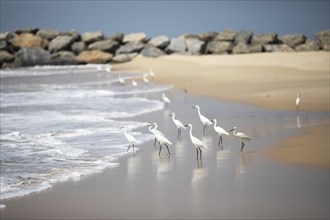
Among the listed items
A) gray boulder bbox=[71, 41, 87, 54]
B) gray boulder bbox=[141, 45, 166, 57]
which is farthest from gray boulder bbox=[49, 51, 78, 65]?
gray boulder bbox=[141, 45, 166, 57]

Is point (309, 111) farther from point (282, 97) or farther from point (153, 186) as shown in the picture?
point (153, 186)

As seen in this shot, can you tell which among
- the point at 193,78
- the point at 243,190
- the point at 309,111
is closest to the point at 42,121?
the point at 309,111

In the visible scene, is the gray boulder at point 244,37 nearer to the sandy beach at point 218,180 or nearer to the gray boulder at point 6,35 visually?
the gray boulder at point 6,35

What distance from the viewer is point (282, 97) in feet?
63.3

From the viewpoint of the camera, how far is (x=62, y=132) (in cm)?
1427

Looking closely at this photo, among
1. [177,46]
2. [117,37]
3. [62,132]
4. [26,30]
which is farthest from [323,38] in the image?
[62,132]

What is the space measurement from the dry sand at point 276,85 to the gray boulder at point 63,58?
1307cm

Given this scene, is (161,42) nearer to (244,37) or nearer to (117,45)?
(117,45)

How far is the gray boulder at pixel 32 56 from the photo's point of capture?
55375 millimetres

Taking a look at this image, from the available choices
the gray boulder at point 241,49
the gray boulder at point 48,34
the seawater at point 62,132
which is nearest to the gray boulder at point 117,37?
the gray boulder at point 48,34

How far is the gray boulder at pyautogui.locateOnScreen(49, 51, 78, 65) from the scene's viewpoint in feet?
179

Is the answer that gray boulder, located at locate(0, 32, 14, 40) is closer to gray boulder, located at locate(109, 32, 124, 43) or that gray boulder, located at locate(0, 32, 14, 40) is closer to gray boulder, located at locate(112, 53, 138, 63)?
gray boulder, located at locate(109, 32, 124, 43)

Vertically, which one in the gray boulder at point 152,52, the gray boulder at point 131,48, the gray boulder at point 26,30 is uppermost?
the gray boulder at point 26,30

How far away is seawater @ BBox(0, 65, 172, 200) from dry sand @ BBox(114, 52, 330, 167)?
283 centimetres
